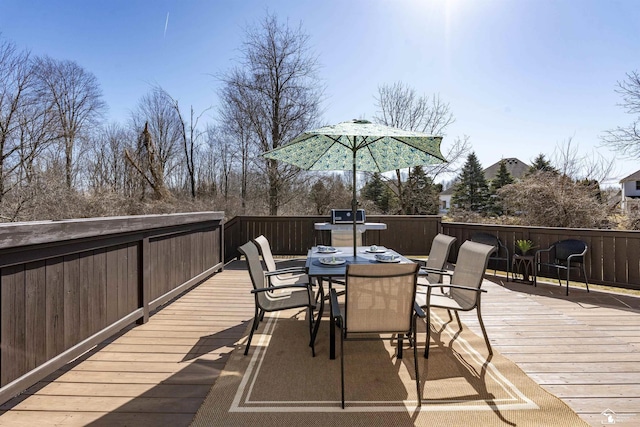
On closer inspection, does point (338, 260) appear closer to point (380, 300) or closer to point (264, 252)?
point (264, 252)


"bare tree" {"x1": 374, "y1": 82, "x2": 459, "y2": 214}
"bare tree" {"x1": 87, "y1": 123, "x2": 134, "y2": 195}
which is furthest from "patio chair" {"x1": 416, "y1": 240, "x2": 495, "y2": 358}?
"bare tree" {"x1": 87, "y1": 123, "x2": 134, "y2": 195}

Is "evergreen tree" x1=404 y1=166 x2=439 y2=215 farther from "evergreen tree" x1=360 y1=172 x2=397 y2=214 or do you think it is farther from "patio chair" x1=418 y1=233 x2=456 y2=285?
"patio chair" x1=418 y1=233 x2=456 y2=285

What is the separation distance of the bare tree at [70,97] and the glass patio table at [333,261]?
10309 millimetres

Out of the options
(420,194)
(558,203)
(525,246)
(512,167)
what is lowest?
(525,246)

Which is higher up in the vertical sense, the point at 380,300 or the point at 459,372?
the point at 380,300

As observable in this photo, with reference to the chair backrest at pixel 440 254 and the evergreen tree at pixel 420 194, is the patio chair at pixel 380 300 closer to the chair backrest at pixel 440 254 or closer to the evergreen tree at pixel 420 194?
the chair backrest at pixel 440 254

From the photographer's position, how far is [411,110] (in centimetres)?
1268

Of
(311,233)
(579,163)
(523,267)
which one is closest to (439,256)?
(523,267)

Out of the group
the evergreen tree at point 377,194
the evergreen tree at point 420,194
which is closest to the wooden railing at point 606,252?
the evergreen tree at point 420,194

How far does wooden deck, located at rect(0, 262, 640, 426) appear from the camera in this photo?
1957 mm

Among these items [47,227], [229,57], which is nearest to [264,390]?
[47,227]

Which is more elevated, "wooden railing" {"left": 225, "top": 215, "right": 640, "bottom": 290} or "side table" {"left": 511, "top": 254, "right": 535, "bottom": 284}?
"wooden railing" {"left": 225, "top": 215, "right": 640, "bottom": 290}

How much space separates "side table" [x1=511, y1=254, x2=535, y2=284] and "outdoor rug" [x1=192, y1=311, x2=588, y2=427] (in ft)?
9.87

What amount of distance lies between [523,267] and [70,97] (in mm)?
15973
